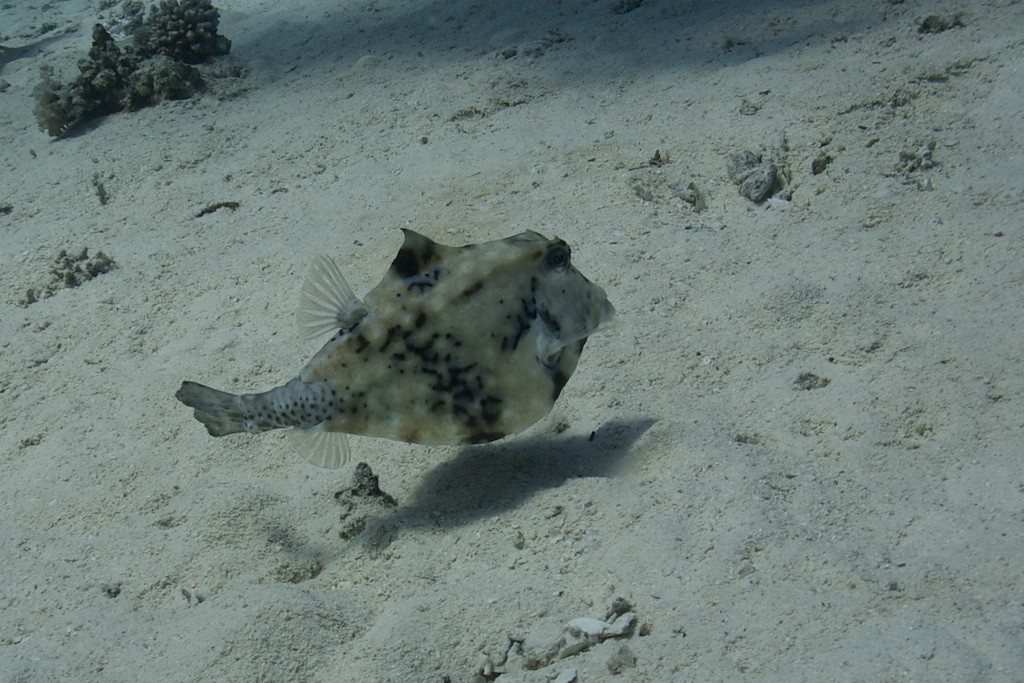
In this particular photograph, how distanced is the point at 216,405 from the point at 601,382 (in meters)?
1.79

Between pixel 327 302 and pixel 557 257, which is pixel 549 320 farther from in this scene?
pixel 327 302

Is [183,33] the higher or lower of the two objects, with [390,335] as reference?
higher

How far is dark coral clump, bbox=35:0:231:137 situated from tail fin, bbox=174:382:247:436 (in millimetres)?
6180

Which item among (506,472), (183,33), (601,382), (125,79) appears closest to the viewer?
(506,472)

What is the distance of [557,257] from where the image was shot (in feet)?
11.1

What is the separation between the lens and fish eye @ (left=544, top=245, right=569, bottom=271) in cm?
337

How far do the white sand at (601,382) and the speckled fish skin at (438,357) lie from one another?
45cm

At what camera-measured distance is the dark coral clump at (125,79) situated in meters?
8.45

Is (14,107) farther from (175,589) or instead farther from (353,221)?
(175,589)

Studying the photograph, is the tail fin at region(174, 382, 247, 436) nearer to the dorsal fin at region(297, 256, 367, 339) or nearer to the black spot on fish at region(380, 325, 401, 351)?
the dorsal fin at region(297, 256, 367, 339)

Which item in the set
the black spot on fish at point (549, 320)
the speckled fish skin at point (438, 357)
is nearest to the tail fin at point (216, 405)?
the speckled fish skin at point (438, 357)

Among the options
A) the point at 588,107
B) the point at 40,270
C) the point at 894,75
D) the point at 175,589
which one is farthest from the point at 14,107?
the point at 894,75

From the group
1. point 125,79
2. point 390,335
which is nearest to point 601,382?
point 390,335

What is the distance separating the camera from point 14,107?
9695 mm
